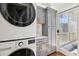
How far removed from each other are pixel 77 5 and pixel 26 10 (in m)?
0.63

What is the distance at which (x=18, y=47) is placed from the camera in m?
0.95

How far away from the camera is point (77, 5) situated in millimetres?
996

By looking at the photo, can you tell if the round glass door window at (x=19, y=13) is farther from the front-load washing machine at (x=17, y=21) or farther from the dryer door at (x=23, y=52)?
the dryer door at (x=23, y=52)

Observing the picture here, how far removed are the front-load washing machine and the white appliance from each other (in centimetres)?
5

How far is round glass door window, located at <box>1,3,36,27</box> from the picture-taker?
86 centimetres

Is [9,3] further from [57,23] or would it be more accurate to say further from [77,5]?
[77,5]

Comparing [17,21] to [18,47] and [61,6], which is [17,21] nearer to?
[18,47]

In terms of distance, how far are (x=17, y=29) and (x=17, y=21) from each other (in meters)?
0.09

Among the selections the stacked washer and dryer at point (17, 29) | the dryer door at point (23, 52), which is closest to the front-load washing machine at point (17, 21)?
the stacked washer and dryer at point (17, 29)

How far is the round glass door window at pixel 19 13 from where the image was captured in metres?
0.86

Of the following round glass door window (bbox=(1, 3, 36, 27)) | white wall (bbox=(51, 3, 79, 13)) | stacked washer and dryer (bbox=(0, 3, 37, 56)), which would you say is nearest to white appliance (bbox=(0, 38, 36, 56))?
stacked washer and dryer (bbox=(0, 3, 37, 56))

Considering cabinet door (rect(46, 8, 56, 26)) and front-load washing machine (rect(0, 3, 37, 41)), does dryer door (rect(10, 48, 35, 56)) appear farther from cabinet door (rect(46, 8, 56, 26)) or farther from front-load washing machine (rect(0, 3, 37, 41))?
cabinet door (rect(46, 8, 56, 26))

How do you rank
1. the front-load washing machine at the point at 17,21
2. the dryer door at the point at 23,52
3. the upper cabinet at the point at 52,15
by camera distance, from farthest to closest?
the upper cabinet at the point at 52,15 < the dryer door at the point at 23,52 < the front-load washing machine at the point at 17,21

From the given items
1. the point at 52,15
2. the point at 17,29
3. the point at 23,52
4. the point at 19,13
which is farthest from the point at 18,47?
the point at 52,15
